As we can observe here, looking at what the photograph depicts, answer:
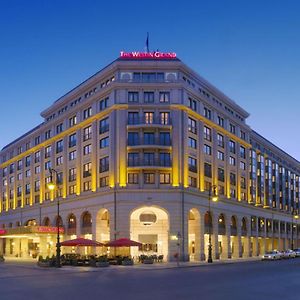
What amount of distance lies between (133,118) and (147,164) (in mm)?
7308

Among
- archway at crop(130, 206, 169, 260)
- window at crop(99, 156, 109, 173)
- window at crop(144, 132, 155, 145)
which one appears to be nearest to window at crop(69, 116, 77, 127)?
window at crop(99, 156, 109, 173)

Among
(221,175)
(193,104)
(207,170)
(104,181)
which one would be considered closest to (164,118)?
(193,104)

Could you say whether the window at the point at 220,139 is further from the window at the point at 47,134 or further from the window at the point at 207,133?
the window at the point at 47,134

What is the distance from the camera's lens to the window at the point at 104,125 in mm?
76062

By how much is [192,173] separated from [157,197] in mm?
7829

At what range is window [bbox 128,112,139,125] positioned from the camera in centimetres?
7312

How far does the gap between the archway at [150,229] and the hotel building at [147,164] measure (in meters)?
0.14

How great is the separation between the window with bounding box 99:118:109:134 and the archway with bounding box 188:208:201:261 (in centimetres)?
1775

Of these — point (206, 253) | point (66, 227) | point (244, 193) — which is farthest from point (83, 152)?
point (244, 193)

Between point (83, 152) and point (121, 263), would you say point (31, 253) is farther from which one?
point (121, 263)

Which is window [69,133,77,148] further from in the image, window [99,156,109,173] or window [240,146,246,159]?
window [240,146,246,159]

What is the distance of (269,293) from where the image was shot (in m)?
24.7

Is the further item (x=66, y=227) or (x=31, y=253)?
(x=31, y=253)

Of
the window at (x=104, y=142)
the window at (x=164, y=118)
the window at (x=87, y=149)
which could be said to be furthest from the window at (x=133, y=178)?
the window at (x=87, y=149)
